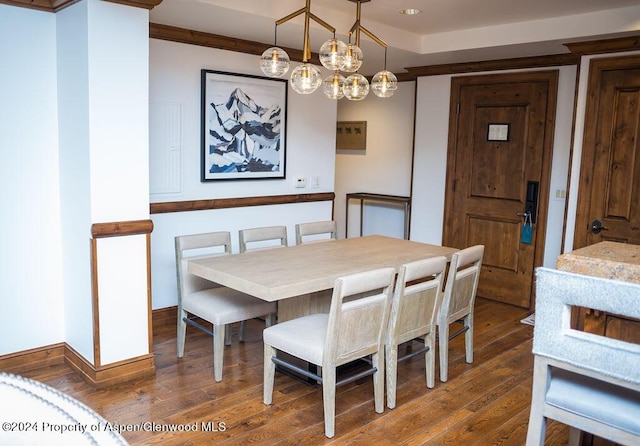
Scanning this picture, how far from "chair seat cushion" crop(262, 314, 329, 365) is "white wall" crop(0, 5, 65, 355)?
1568 mm

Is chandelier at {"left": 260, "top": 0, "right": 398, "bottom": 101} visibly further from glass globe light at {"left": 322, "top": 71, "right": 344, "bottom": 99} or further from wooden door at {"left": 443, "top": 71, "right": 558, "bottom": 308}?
wooden door at {"left": 443, "top": 71, "right": 558, "bottom": 308}

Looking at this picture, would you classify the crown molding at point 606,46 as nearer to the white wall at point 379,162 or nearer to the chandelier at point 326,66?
the chandelier at point 326,66

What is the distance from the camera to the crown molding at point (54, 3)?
308 centimetres

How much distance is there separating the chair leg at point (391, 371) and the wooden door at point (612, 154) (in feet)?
7.60

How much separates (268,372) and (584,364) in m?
1.79

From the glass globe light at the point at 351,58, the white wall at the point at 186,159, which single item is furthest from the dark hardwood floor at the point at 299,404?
the glass globe light at the point at 351,58

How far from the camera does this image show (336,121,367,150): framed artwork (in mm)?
6672

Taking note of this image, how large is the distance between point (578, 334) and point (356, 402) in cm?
174

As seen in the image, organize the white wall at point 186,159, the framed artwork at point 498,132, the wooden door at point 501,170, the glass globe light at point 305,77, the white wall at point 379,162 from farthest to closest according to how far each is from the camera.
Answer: the white wall at point 379,162 < the framed artwork at point 498,132 < the wooden door at point 501,170 < the white wall at point 186,159 < the glass globe light at point 305,77

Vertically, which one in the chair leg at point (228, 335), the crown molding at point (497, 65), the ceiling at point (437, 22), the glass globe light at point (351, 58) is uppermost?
the ceiling at point (437, 22)

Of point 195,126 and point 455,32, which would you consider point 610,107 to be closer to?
point 455,32

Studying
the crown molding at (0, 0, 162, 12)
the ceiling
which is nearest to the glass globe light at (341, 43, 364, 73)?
the ceiling

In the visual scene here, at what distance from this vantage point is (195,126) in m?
4.35

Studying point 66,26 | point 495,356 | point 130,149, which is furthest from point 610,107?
point 66,26
